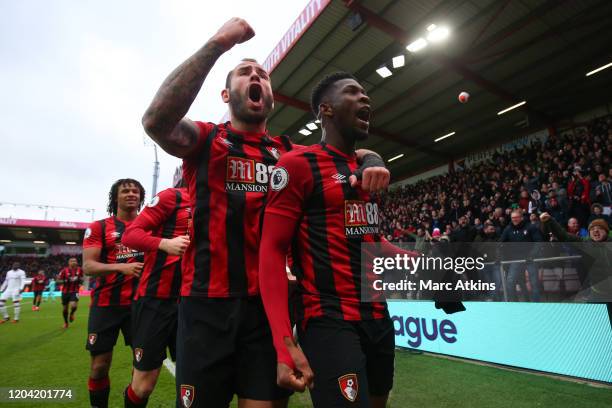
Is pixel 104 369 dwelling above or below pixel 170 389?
above

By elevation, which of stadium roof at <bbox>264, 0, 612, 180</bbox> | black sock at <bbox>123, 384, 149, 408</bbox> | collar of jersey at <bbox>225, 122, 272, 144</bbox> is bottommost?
black sock at <bbox>123, 384, 149, 408</bbox>

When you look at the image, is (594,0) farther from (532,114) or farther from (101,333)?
(101,333)

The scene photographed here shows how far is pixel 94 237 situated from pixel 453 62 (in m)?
11.3

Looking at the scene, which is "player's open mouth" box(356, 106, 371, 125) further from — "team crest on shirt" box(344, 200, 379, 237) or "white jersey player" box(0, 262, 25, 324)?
"white jersey player" box(0, 262, 25, 324)

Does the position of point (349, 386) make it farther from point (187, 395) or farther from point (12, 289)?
point (12, 289)

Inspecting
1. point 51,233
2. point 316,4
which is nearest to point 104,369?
point 316,4

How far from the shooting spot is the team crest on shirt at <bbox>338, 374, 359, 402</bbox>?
4.53ft

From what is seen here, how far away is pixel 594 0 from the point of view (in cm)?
916

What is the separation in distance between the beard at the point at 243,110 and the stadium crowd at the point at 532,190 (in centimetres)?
539

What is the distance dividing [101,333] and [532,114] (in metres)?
17.4

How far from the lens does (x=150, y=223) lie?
3213 mm

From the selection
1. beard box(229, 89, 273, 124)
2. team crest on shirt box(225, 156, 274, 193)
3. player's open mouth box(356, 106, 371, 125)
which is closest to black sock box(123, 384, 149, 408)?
team crest on shirt box(225, 156, 274, 193)

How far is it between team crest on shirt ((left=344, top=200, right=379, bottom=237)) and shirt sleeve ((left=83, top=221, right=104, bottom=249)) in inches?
132

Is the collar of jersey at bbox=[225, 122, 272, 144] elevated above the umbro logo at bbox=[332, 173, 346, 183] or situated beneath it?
elevated above
